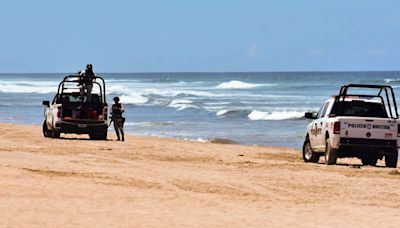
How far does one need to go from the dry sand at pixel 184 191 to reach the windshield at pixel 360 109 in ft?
3.33

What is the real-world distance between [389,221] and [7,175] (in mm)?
5713

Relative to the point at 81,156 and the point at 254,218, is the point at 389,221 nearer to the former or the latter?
the point at 254,218

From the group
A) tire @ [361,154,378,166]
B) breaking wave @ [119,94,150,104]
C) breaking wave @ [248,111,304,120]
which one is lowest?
breaking wave @ [119,94,150,104]

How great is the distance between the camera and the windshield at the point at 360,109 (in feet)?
58.7

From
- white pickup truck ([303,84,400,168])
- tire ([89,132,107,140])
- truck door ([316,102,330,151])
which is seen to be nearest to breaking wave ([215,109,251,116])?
tire ([89,132,107,140])

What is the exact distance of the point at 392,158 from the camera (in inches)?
701

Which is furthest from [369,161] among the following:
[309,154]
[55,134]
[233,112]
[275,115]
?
[233,112]

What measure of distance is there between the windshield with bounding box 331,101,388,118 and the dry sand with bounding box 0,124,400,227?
1015 millimetres

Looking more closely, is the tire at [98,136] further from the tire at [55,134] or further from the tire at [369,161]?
the tire at [369,161]

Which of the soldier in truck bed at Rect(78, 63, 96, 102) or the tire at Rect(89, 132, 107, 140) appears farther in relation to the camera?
the tire at Rect(89, 132, 107, 140)

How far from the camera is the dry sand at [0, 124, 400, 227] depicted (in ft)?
34.2

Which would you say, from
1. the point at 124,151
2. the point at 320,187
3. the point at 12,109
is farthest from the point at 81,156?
the point at 12,109

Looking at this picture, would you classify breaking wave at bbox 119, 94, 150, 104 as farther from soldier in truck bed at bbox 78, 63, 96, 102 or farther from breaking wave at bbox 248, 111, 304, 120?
soldier in truck bed at bbox 78, 63, 96, 102

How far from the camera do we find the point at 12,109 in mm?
52188
